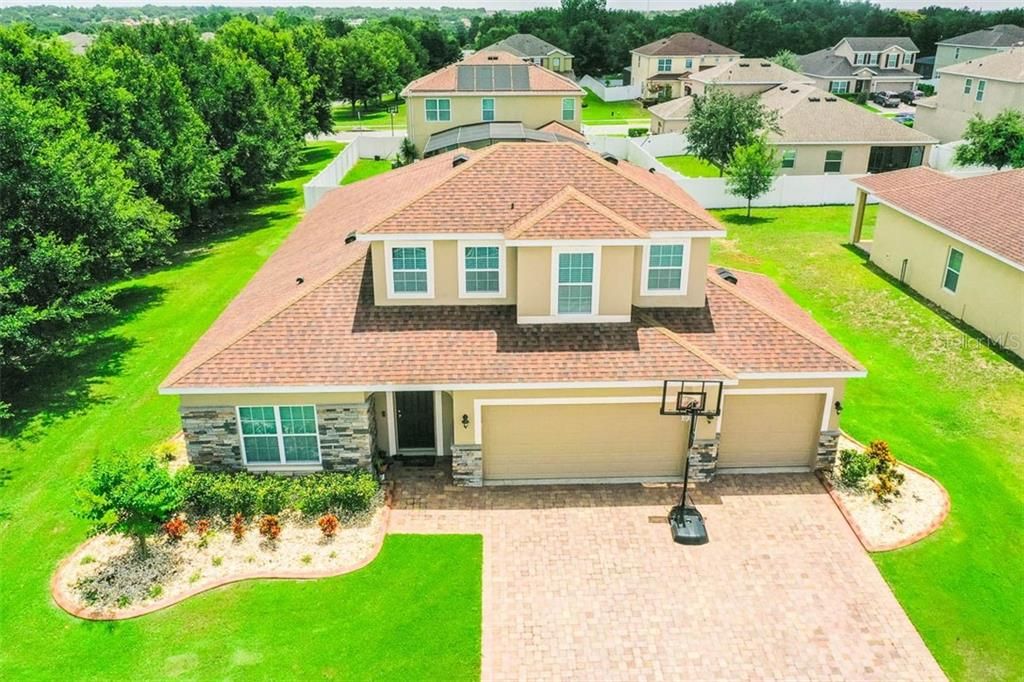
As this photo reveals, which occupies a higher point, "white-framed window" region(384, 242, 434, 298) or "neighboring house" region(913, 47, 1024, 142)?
"neighboring house" region(913, 47, 1024, 142)

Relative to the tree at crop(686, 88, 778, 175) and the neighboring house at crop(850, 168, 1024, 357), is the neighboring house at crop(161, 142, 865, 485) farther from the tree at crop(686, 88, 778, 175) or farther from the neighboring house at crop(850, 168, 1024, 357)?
the tree at crop(686, 88, 778, 175)

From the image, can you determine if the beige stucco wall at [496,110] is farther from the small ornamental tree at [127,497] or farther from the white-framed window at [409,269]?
the small ornamental tree at [127,497]

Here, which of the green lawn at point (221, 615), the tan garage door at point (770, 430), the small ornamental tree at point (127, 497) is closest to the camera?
the green lawn at point (221, 615)

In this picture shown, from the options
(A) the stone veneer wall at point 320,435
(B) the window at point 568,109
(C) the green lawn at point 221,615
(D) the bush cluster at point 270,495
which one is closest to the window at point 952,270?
(C) the green lawn at point 221,615

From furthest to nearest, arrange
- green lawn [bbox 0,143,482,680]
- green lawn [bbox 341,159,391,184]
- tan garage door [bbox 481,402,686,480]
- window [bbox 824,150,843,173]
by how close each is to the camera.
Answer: green lawn [bbox 341,159,391,184], window [bbox 824,150,843,173], tan garage door [bbox 481,402,686,480], green lawn [bbox 0,143,482,680]

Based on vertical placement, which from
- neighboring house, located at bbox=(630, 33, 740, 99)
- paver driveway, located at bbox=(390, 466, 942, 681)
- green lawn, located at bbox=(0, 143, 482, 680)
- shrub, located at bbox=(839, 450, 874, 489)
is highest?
neighboring house, located at bbox=(630, 33, 740, 99)

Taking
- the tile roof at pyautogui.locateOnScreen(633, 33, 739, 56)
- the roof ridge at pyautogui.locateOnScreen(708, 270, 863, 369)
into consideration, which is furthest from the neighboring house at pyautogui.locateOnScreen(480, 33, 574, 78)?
the roof ridge at pyautogui.locateOnScreen(708, 270, 863, 369)

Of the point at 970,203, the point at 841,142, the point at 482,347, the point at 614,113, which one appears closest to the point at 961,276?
the point at 970,203
